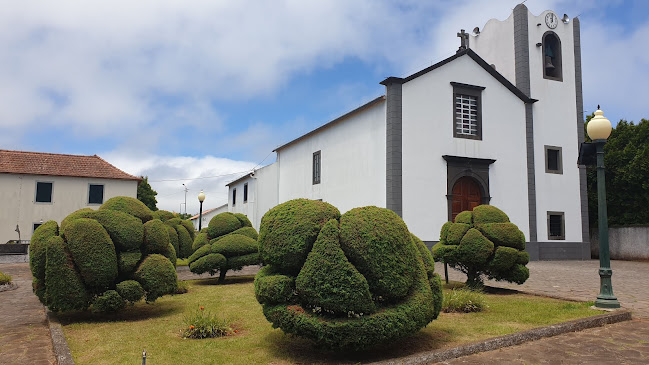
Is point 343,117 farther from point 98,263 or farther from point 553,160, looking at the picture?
point 98,263

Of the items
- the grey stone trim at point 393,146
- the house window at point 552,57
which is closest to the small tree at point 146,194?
the grey stone trim at point 393,146

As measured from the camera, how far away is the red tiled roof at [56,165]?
88.1ft

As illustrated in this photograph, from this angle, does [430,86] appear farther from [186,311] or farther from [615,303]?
[186,311]

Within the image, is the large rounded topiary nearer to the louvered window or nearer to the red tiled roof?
the louvered window

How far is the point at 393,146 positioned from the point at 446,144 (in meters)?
2.59

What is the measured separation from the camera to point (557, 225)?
20.9 metres

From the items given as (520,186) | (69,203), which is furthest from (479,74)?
(69,203)

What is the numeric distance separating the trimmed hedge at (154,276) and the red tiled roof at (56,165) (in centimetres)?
2345

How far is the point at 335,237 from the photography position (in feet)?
16.1

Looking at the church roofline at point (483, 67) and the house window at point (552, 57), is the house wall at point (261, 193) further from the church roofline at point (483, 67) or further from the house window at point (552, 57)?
the house window at point (552, 57)

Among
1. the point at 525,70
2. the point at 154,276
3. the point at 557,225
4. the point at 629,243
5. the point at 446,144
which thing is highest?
the point at 525,70

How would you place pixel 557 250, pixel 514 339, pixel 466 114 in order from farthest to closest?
1. pixel 557 250
2. pixel 466 114
3. pixel 514 339

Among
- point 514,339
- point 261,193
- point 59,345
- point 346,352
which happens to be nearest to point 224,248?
point 59,345

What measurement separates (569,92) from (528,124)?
3.57m
